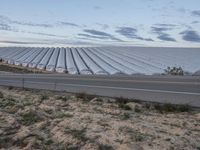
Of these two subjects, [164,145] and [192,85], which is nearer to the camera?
[164,145]

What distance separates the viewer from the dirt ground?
9266 mm

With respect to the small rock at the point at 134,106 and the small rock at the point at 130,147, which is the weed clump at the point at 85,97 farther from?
the small rock at the point at 130,147

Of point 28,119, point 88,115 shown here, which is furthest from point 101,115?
point 28,119

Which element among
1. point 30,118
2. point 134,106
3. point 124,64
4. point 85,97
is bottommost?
point 30,118

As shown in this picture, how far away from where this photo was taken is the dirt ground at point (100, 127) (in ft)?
30.4

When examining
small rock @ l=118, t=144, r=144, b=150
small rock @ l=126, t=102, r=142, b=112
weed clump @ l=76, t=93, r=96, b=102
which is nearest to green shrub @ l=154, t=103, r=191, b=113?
small rock @ l=126, t=102, r=142, b=112

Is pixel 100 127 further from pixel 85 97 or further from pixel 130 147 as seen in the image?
pixel 85 97

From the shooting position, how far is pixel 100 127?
34.8ft

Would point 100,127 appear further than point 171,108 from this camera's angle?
No

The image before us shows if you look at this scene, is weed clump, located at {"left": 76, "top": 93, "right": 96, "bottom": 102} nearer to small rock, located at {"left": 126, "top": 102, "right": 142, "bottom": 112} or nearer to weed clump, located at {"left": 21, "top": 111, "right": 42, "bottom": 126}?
small rock, located at {"left": 126, "top": 102, "right": 142, "bottom": 112}

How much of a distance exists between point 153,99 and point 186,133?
602 cm

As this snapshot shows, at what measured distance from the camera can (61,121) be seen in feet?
39.0

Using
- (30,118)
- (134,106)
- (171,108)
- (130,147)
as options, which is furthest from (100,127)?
(134,106)

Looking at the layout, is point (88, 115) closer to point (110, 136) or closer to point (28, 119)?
point (28, 119)
